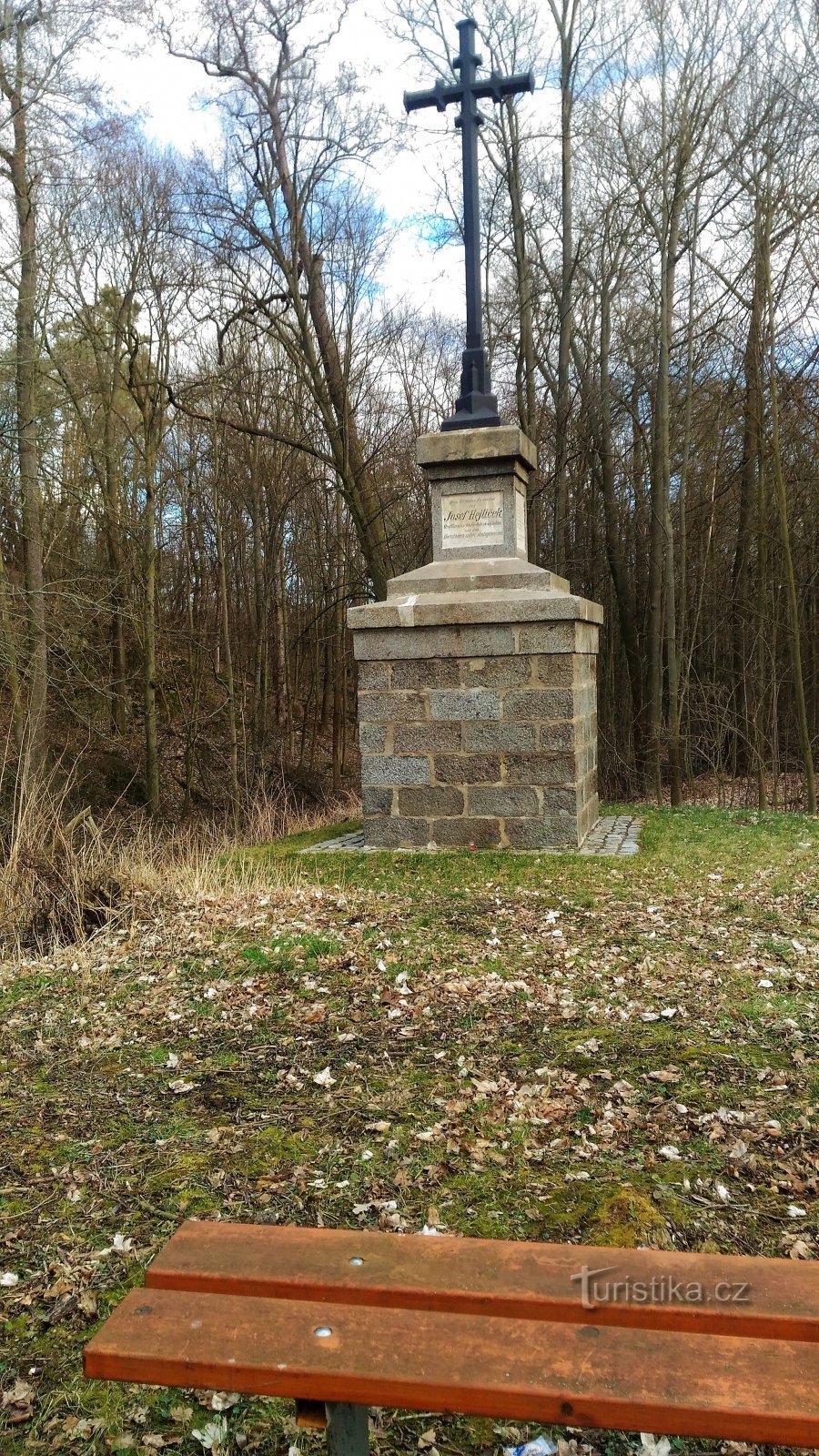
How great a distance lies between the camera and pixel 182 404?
1255cm

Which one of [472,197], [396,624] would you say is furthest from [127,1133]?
[472,197]

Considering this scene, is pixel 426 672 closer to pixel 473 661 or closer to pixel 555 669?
pixel 473 661

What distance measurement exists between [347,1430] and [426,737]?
5.80 meters

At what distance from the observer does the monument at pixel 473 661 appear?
6.98 m

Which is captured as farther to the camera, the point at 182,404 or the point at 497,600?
the point at 182,404

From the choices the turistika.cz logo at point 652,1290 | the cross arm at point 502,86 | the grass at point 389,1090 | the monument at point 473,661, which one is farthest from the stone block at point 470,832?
the turistika.cz logo at point 652,1290

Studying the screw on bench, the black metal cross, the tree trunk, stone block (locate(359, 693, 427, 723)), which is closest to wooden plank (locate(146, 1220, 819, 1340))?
the screw on bench

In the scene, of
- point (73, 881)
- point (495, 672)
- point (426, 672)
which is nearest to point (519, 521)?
point (495, 672)

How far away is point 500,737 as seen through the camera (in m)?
7.10

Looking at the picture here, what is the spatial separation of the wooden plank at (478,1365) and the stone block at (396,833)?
5.80m

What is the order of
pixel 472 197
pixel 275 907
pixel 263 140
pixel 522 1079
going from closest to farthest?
pixel 522 1079, pixel 275 907, pixel 472 197, pixel 263 140

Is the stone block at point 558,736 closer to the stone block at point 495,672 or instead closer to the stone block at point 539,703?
the stone block at point 539,703

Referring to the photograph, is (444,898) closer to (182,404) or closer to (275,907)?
(275,907)

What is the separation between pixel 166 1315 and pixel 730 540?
625 inches
